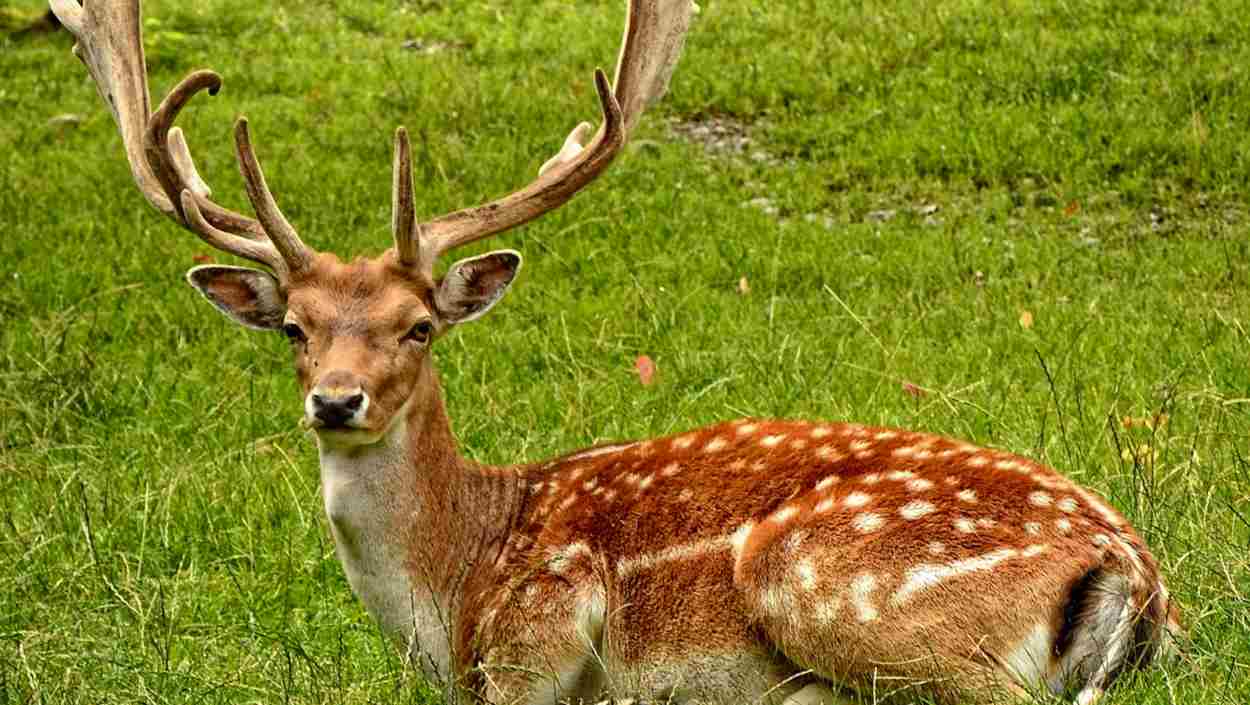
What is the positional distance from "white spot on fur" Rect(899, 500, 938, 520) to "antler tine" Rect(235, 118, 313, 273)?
1.79 m

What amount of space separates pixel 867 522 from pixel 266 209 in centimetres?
183

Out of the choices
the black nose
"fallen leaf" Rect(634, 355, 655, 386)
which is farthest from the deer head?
"fallen leaf" Rect(634, 355, 655, 386)

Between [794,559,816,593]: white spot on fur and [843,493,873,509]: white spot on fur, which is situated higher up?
[843,493,873,509]: white spot on fur

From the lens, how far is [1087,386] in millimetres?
8039

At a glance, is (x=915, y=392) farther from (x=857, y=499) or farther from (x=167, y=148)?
(x=167, y=148)

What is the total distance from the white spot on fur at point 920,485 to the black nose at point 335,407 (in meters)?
1.40

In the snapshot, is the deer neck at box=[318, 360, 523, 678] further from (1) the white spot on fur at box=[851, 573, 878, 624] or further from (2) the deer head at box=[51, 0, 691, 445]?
(1) the white spot on fur at box=[851, 573, 878, 624]

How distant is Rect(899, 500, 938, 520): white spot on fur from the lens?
16.7 feet

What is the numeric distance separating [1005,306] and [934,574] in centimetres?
467

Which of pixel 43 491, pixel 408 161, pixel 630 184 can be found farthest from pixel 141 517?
pixel 630 184

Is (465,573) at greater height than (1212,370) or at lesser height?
greater

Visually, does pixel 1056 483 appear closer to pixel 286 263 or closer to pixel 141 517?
pixel 286 263

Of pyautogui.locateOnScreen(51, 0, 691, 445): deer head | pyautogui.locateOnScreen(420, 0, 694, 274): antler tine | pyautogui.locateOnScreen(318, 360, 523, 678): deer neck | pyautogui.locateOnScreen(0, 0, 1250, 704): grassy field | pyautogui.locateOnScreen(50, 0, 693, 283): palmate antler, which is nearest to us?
pyautogui.locateOnScreen(51, 0, 691, 445): deer head

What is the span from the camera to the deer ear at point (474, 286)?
576 centimetres
